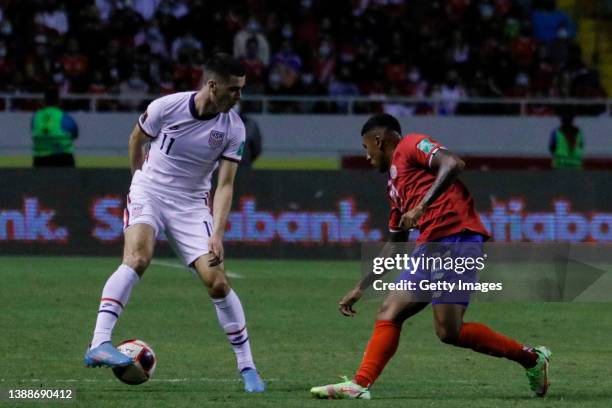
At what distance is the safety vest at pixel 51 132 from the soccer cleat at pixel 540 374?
11540 mm

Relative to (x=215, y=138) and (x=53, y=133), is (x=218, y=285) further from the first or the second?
(x=53, y=133)

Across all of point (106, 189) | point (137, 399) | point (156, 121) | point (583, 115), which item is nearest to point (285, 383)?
point (137, 399)

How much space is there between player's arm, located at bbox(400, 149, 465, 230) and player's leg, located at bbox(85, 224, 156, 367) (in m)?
1.65

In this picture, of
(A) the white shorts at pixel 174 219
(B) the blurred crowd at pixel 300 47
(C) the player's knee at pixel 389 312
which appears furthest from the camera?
(B) the blurred crowd at pixel 300 47

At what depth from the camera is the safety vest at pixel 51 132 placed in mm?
18969

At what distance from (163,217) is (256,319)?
411 centimetres

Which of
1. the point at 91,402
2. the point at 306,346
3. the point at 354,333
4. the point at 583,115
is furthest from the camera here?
the point at 583,115

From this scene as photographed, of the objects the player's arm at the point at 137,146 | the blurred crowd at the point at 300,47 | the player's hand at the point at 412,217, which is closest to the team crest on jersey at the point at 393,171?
the player's hand at the point at 412,217

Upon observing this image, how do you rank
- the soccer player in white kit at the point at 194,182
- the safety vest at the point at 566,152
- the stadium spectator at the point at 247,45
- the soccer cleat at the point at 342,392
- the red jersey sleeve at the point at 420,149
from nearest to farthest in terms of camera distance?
the red jersey sleeve at the point at 420,149 < the soccer cleat at the point at 342,392 < the soccer player in white kit at the point at 194,182 < the safety vest at the point at 566,152 < the stadium spectator at the point at 247,45

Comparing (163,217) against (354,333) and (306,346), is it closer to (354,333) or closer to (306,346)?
(306,346)

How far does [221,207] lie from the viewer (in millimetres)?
8742

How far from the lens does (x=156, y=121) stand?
8.83 m

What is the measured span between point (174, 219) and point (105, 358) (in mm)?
1083

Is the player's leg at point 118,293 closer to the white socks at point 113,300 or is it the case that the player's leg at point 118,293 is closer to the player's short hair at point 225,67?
the white socks at point 113,300
